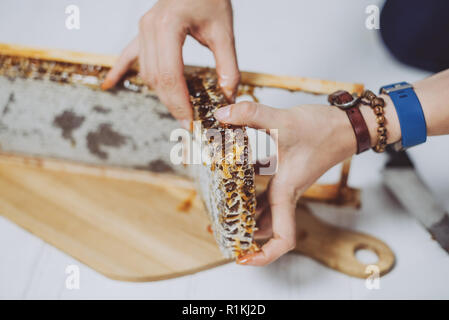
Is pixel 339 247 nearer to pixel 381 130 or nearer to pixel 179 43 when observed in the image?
pixel 381 130

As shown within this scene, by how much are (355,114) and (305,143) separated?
141 millimetres

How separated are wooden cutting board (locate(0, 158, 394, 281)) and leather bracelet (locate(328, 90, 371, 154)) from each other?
360mm

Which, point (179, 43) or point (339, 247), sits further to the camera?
point (339, 247)

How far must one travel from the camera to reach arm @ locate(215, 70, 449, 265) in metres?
0.81

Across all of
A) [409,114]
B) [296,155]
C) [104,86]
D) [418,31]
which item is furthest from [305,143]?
[418,31]

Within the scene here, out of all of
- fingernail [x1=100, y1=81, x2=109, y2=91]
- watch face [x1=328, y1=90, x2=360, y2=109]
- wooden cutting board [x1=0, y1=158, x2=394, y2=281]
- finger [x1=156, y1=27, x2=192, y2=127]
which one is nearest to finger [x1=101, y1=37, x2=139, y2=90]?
fingernail [x1=100, y1=81, x2=109, y2=91]

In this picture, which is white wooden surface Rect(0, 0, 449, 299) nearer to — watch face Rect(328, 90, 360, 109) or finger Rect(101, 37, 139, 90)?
watch face Rect(328, 90, 360, 109)

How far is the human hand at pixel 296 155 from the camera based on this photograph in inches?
31.9

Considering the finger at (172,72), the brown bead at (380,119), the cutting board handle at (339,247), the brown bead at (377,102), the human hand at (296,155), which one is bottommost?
the cutting board handle at (339,247)

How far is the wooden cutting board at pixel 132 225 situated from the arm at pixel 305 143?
0.92ft

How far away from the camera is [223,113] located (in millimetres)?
750

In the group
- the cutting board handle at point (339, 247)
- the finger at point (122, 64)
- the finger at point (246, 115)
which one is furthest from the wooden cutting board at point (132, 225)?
the finger at point (246, 115)

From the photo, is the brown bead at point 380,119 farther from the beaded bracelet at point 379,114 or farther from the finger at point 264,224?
the finger at point 264,224

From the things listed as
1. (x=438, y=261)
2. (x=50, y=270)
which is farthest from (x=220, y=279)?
(x=438, y=261)
